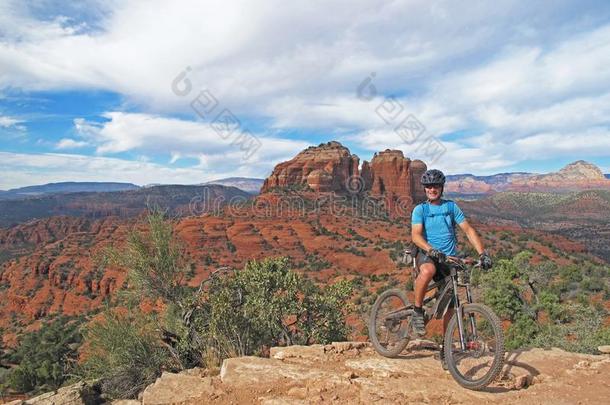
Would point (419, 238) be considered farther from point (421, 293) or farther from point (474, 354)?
point (474, 354)

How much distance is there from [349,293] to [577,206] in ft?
443

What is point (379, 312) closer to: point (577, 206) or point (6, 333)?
point (6, 333)

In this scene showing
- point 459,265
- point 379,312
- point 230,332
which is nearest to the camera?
point 459,265

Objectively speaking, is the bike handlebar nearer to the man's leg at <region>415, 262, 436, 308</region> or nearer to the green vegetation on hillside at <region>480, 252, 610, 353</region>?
the man's leg at <region>415, 262, 436, 308</region>

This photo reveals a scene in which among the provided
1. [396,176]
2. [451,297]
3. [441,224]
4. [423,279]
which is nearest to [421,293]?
[423,279]

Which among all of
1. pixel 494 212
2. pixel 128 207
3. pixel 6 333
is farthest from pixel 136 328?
pixel 128 207

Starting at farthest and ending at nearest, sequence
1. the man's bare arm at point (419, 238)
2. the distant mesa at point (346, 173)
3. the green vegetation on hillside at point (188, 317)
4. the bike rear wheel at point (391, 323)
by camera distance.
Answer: the distant mesa at point (346, 173) → the green vegetation on hillside at point (188, 317) → the bike rear wheel at point (391, 323) → the man's bare arm at point (419, 238)

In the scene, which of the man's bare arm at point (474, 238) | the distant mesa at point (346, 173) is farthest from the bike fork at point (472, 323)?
the distant mesa at point (346, 173)

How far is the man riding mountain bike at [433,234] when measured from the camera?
497cm

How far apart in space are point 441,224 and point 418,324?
1.30 meters

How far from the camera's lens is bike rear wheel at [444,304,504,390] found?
4414mm

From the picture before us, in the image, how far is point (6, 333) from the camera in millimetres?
40625

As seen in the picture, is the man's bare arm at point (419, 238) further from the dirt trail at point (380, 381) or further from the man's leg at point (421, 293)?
the dirt trail at point (380, 381)

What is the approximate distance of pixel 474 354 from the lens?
4824 millimetres
